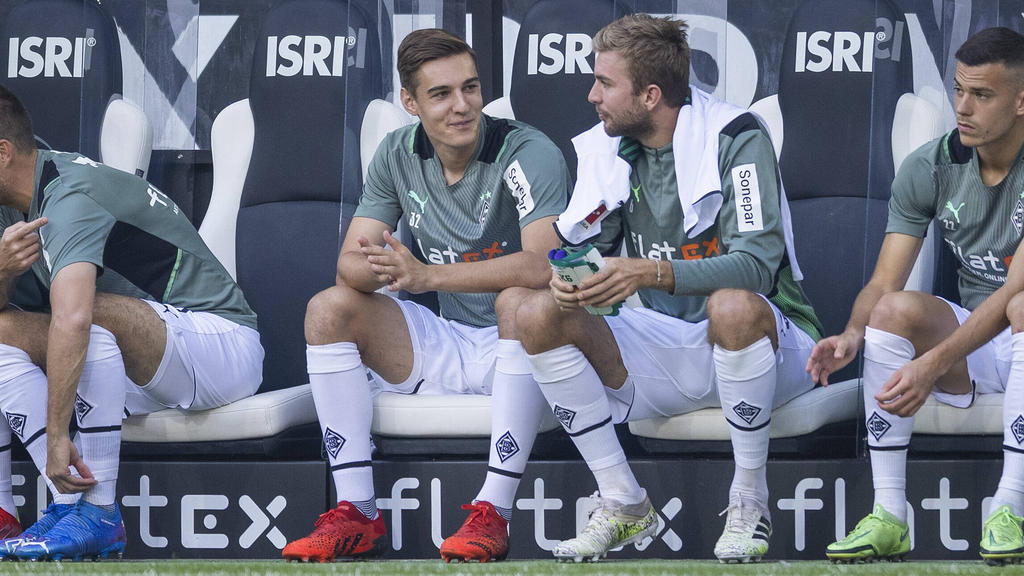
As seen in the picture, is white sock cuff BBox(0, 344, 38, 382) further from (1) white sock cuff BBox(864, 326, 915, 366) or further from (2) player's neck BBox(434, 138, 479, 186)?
(1) white sock cuff BBox(864, 326, 915, 366)

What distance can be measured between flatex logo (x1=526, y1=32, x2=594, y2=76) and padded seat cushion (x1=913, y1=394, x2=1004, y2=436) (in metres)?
1.09

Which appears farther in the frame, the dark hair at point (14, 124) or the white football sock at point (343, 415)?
the dark hair at point (14, 124)

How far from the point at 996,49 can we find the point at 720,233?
58cm

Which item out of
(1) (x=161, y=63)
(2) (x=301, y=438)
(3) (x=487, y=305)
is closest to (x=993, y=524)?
(3) (x=487, y=305)

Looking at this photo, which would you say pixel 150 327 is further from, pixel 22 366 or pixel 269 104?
pixel 269 104

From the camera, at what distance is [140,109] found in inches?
131

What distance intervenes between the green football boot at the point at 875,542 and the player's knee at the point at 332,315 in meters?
0.93

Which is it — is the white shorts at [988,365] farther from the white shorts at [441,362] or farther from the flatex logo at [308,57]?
the flatex logo at [308,57]

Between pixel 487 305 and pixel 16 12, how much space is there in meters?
1.55

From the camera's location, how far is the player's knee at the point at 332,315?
2486 millimetres

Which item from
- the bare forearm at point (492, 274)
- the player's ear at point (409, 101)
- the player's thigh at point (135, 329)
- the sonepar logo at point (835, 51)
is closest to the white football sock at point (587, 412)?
the bare forearm at point (492, 274)

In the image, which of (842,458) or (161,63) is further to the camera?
(161,63)

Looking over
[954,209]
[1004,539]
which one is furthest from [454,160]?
[1004,539]

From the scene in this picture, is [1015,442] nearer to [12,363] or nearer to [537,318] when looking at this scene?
[537,318]
